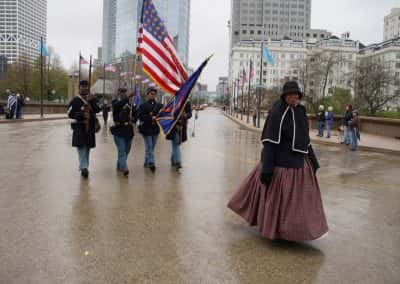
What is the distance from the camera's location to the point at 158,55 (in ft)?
30.1

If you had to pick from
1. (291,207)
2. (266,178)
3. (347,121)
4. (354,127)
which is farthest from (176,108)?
(347,121)

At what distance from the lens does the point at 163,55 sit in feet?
30.1

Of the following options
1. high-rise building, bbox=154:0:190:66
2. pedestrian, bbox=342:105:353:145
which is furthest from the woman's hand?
high-rise building, bbox=154:0:190:66

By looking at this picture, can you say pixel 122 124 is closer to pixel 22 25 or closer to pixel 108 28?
pixel 22 25

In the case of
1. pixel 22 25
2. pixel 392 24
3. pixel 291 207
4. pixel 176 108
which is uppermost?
pixel 392 24

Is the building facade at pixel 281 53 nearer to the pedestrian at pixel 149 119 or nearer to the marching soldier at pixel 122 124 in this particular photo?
the pedestrian at pixel 149 119

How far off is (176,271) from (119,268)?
0.54 meters

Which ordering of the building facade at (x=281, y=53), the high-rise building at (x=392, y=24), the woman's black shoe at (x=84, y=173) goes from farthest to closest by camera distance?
1. the high-rise building at (x=392, y=24)
2. the building facade at (x=281, y=53)
3. the woman's black shoe at (x=84, y=173)

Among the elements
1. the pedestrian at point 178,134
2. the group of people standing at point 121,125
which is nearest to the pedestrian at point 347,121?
the pedestrian at point 178,134

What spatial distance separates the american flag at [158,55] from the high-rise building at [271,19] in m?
182

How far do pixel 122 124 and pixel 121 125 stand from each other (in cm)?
3

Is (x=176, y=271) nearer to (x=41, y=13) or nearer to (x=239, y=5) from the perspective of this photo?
(x=41, y=13)

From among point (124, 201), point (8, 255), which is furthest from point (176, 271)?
point (124, 201)

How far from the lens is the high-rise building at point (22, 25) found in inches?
3292
